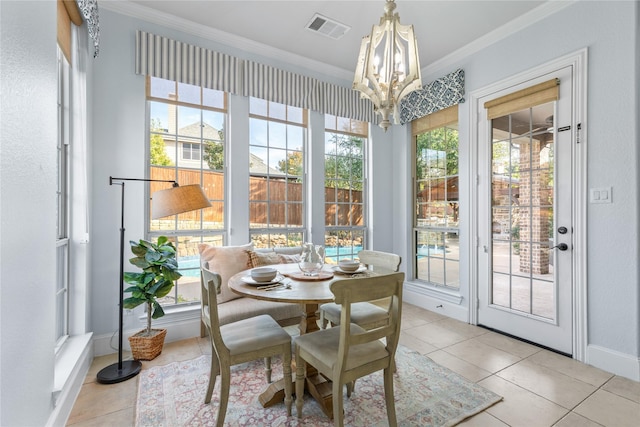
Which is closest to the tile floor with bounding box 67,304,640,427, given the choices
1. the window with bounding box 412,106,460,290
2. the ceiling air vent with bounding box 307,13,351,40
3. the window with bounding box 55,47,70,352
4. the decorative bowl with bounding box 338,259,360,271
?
the window with bounding box 55,47,70,352

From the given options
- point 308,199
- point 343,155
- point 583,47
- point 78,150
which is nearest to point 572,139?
point 583,47

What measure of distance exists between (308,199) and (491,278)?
2.35 m

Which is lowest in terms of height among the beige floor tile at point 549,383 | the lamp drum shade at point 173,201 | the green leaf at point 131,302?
the beige floor tile at point 549,383

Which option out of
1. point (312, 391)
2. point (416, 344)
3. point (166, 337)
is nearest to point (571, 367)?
point (416, 344)

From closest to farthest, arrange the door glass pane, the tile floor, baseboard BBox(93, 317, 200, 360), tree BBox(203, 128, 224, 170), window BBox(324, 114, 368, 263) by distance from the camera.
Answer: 1. the tile floor
2. baseboard BBox(93, 317, 200, 360)
3. the door glass pane
4. tree BBox(203, 128, 224, 170)
5. window BBox(324, 114, 368, 263)

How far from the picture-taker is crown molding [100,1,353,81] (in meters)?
2.70

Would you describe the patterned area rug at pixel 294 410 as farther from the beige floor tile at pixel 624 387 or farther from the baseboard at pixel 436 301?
the baseboard at pixel 436 301

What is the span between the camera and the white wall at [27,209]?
994 millimetres

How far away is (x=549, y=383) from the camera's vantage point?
2166mm

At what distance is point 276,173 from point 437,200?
7.19 ft

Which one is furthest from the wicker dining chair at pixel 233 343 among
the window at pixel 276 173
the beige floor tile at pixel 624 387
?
the beige floor tile at pixel 624 387

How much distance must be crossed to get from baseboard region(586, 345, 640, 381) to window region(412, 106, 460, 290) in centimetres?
136

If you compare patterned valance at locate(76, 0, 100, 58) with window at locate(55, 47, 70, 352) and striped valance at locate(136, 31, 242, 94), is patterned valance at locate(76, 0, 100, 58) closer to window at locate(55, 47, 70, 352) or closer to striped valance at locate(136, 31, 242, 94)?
window at locate(55, 47, 70, 352)

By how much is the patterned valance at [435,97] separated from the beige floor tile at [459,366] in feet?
9.23
